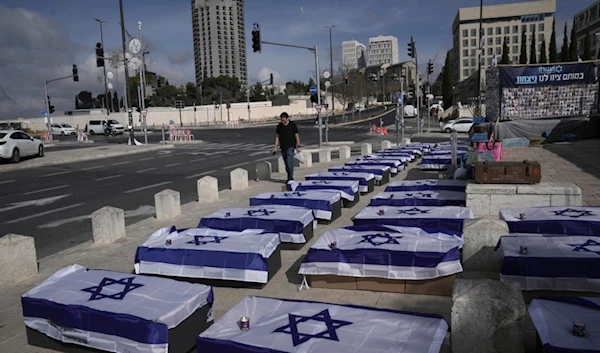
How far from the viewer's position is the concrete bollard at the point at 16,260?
22.7 feet

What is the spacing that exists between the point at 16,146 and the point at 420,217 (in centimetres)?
2429

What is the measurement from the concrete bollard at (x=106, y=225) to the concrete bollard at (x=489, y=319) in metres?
6.94

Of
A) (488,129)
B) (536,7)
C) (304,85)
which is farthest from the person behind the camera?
(304,85)

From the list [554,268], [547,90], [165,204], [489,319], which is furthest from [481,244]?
[547,90]

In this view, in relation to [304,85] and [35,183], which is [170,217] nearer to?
[35,183]

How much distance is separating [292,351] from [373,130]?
140 ft

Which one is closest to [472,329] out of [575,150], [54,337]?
[54,337]

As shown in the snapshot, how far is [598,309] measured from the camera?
12.8 ft

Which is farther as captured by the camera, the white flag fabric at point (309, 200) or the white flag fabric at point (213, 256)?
the white flag fabric at point (309, 200)

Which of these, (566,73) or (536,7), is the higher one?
(536,7)

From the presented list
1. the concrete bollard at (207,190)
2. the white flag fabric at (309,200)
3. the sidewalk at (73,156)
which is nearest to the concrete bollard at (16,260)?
the white flag fabric at (309,200)

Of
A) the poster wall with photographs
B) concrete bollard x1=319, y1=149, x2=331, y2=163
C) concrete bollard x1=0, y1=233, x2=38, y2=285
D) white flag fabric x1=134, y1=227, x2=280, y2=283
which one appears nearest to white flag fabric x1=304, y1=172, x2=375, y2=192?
white flag fabric x1=134, y1=227, x2=280, y2=283

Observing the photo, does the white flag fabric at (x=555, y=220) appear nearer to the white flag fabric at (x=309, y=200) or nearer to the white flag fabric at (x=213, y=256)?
the white flag fabric at (x=309, y=200)

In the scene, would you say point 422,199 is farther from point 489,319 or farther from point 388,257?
point 489,319
